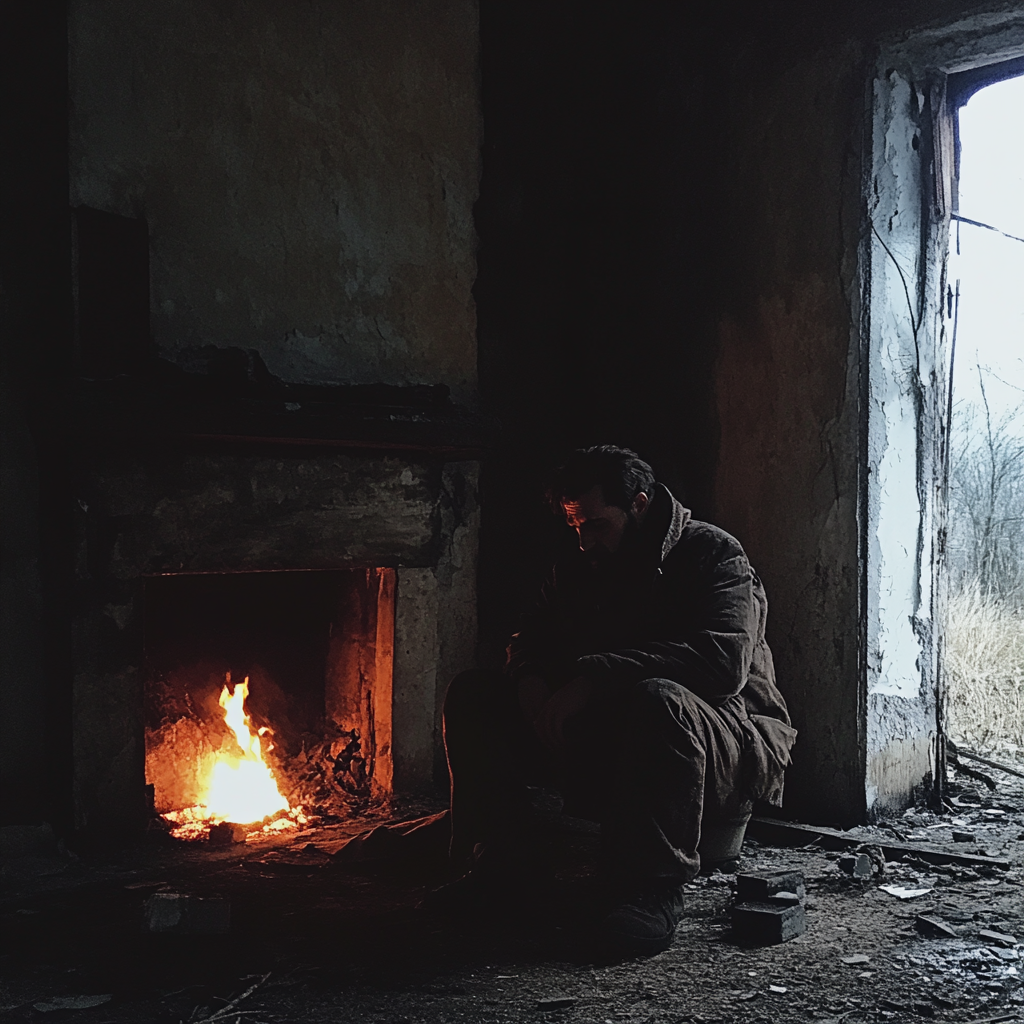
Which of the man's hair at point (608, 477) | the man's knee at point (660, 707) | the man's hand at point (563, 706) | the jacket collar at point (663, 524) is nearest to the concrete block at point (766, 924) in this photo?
the man's knee at point (660, 707)

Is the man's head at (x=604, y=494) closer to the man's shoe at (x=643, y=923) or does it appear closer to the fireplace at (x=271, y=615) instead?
the man's shoe at (x=643, y=923)

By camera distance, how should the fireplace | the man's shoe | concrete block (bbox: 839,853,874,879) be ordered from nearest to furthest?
the man's shoe, concrete block (bbox: 839,853,874,879), the fireplace

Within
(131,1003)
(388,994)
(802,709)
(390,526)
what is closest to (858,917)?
(802,709)

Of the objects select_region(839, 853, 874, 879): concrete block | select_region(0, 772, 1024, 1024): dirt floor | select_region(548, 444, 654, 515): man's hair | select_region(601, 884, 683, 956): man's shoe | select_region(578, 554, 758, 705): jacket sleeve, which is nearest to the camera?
select_region(0, 772, 1024, 1024): dirt floor

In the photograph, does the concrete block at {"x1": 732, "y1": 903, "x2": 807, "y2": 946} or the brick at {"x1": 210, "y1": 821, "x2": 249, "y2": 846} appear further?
the brick at {"x1": 210, "y1": 821, "x2": 249, "y2": 846}

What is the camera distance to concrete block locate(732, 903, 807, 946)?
9.66 feet

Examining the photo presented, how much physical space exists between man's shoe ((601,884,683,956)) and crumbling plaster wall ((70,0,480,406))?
7.91 ft

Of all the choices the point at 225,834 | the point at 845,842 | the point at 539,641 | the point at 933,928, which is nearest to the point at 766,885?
the point at 933,928

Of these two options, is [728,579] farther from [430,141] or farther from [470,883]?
[430,141]

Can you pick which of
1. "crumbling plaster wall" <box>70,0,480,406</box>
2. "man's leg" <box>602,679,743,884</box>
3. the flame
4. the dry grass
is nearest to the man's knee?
"man's leg" <box>602,679,743,884</box>

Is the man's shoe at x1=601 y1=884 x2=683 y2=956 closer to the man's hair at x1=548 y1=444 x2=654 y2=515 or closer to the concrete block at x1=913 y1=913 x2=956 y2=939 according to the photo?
the concrete block at x1=913 y1=913 x2=956 y2=939

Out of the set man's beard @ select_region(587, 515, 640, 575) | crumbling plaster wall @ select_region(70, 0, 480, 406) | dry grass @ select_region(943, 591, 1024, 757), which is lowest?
dry grass @ select_region(943, 591, 1024, 757)

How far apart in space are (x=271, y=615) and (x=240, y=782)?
75cm

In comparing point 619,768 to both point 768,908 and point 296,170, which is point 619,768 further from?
point 296,170
